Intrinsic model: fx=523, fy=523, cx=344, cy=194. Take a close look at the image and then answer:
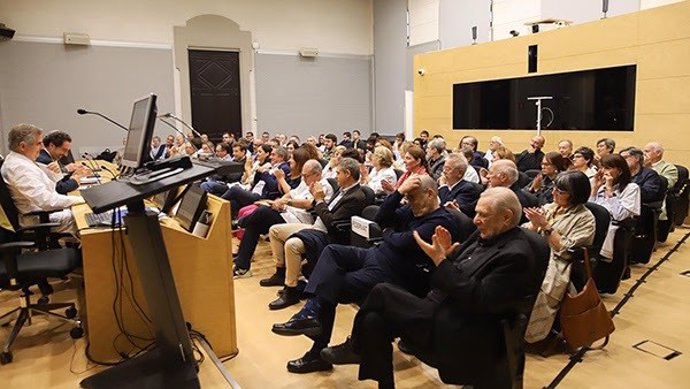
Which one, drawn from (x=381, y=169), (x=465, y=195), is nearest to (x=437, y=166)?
(x=381, y=169)

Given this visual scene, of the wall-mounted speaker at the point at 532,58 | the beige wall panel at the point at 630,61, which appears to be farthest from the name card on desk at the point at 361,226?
the wall-mounted speaker at the point at 532,58

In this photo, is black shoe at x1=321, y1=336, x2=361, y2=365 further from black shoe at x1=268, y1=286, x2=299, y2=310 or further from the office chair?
the office chair

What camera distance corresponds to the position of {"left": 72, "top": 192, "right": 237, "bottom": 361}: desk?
2764mm

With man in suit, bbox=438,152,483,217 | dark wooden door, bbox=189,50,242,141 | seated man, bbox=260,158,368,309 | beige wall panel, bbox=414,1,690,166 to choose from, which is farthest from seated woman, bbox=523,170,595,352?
dark wooden door, bbox=189,50,242,141

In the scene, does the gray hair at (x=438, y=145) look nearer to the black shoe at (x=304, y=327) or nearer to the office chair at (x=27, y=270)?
the black shoe at (x=304, y=327)

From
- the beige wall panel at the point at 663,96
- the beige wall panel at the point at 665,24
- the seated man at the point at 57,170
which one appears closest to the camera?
the seated man at the point at 57,170

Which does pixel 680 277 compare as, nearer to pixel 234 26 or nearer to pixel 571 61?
pixel 571 61

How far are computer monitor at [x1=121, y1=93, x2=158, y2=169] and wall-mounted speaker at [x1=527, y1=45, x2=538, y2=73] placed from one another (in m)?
7.37

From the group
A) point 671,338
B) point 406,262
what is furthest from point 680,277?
point 406,262

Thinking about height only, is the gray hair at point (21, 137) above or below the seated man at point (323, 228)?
above

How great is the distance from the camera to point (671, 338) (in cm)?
315

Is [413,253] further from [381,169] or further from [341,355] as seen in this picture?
[381,169]

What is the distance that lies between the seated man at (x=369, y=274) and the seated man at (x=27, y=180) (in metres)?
1.87

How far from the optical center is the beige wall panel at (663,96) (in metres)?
6.56
